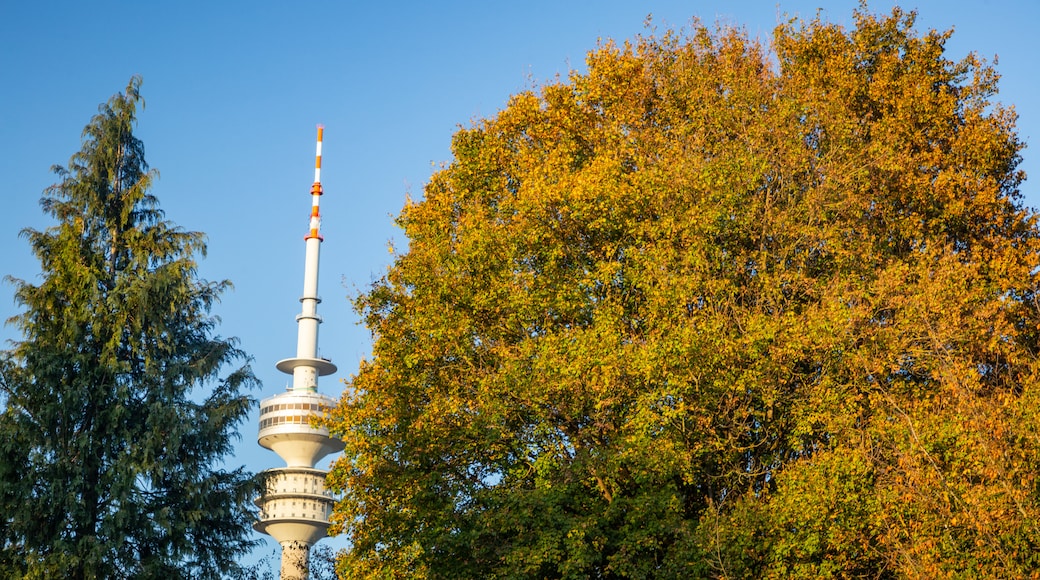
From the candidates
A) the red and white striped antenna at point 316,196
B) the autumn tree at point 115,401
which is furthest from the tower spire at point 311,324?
the autumn tree at point 115,401

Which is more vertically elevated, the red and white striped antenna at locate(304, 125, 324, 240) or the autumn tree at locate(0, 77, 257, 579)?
the red and white striped antenna at locate(304, 125, 324, 240)

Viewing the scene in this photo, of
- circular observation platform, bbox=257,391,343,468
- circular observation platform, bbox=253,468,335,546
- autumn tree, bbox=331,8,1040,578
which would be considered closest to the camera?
autumn tree, bbox=331,8,1040,578

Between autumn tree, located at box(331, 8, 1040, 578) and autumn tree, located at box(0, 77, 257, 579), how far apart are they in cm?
621

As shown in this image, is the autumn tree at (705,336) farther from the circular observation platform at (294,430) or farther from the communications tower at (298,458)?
the circular observation platform at (294,430)

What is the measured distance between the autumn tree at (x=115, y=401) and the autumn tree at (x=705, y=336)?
621 cm

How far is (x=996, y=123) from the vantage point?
2398 centimetres

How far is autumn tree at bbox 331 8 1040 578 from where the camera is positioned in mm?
17641

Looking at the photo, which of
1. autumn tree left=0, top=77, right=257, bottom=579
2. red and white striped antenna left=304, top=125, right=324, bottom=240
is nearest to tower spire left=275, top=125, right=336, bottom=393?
red and white striped antenna left=304, top=125, right=324, bottom=240

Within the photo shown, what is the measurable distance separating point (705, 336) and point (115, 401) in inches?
578

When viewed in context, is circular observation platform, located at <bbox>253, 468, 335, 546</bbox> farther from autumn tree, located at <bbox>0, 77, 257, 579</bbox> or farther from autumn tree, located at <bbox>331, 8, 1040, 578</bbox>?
autumn tree, located at <bbox>331, 8, 1040, 578</bbox>

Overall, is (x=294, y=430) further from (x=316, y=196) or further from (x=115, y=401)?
(x=115, y=401)

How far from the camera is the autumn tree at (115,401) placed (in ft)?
81.6

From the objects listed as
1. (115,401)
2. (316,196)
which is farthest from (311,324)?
(115,401)

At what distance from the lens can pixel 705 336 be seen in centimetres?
1895
